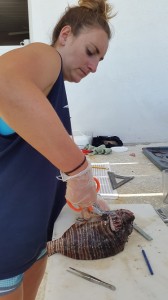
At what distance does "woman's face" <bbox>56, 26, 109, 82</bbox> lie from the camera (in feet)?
2.40

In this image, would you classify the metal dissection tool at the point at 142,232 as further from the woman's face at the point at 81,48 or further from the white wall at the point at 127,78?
the white wall at the point at 127,78

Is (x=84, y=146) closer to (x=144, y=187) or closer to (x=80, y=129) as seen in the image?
(x=80, y=129)

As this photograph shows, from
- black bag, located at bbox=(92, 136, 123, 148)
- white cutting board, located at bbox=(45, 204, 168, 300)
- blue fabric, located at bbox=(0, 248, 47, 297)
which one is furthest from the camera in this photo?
black bag, located at bbox=(92, 136, 123, 148)

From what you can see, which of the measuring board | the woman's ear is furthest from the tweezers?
the woman's ear

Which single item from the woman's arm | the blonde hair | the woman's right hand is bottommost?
the woman's right hand

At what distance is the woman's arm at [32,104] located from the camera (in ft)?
1.65

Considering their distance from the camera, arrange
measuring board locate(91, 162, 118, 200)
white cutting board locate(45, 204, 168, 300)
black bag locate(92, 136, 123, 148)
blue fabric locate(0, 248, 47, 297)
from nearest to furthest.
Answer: white cutting board locate(45, 204, 168, 300), blue fabric locate(0, 248, 47, 297), measuring board locate(91, 162, 118, 200), black bag locate(92, 136, 123, 148)

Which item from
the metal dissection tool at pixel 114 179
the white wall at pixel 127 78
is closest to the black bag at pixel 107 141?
the white wall at pixel 127 78

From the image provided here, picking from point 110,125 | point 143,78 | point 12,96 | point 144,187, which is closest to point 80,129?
point 110,125

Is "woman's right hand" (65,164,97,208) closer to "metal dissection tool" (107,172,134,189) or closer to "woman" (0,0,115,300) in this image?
"woman" (0,0,115,300)

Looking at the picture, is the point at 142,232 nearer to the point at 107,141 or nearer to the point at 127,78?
the point at 107,141

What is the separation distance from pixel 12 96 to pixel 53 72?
0.14 m

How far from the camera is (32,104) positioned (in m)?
0.51

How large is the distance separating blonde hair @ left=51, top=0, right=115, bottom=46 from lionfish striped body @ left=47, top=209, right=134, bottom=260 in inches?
21.2
